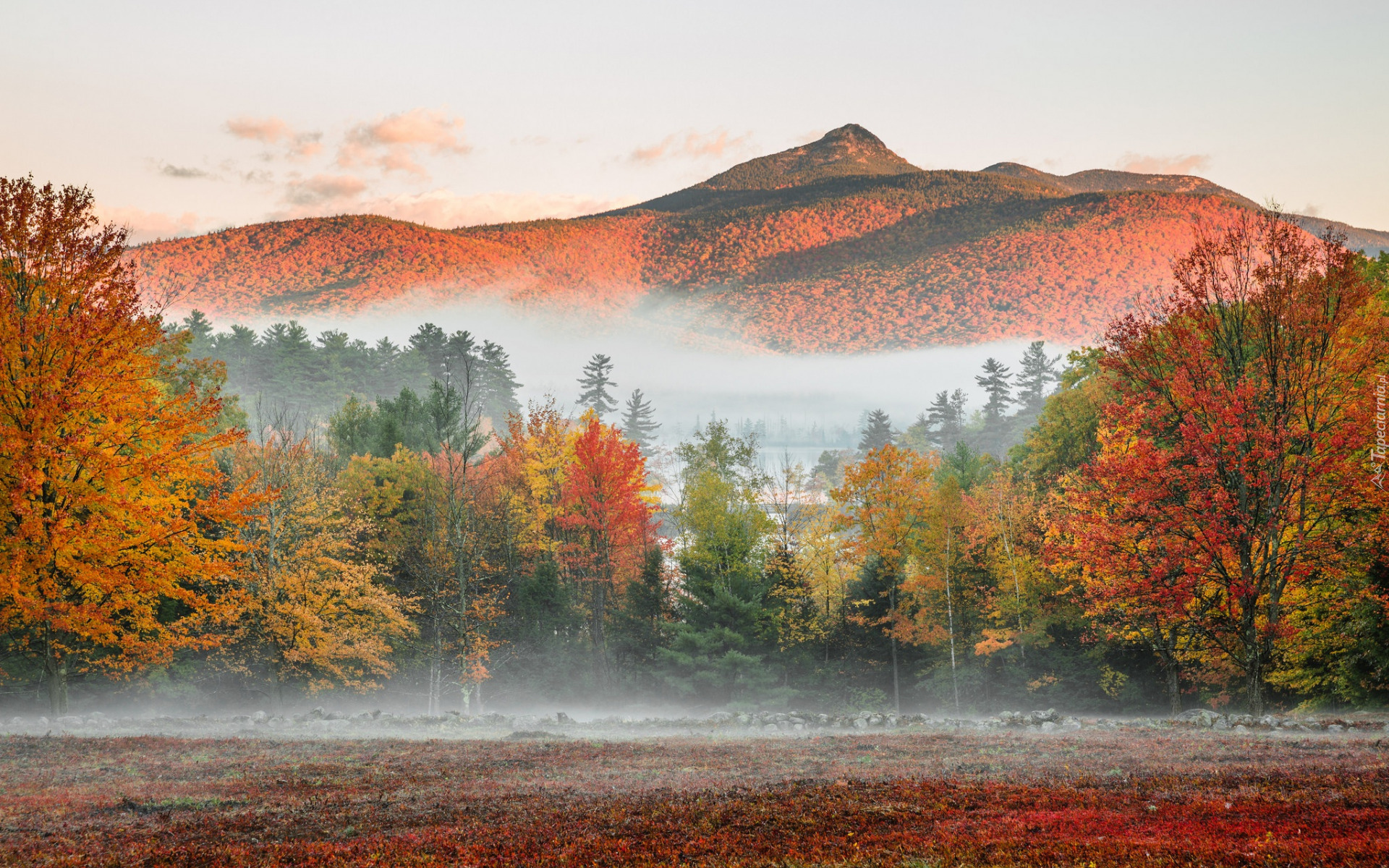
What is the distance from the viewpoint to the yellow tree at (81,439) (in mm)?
20344

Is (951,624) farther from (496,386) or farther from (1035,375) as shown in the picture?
(1035,375)

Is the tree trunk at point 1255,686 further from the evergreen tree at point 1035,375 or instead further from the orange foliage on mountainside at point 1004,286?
the orange foliage on mountainside at point 1004,286

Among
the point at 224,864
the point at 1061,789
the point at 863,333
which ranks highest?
the point at 863,333

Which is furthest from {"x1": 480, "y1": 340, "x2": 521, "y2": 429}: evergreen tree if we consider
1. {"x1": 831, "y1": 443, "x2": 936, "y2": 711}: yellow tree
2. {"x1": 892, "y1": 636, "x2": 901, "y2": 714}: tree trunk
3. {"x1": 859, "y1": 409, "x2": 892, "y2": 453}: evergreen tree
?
{"x1": 892, "y1": 636, "x2": 901, "y2": 714}: tree trunk

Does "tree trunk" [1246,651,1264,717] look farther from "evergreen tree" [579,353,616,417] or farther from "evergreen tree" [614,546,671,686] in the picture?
"evergreen tree" [579,353,616,417]

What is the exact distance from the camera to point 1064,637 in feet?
133

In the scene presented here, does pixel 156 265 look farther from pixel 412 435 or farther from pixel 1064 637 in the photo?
pixel 1064 637

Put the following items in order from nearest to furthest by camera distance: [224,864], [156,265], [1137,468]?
[224,864] < [1137,468] < [156,265]

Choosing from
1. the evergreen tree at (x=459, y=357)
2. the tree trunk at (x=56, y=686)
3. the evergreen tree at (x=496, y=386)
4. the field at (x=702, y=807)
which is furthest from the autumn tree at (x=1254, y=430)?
the evergreen tree at (x=496, y=386)

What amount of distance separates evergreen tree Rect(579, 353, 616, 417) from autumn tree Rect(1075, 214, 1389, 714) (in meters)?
77.6

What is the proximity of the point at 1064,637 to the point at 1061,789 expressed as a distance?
111ft

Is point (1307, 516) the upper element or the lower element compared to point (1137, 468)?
lower

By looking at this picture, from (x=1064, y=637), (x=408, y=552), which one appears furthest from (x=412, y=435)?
(x=1064, y=637)

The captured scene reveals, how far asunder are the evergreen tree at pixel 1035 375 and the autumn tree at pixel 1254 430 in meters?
Result: 82.4
